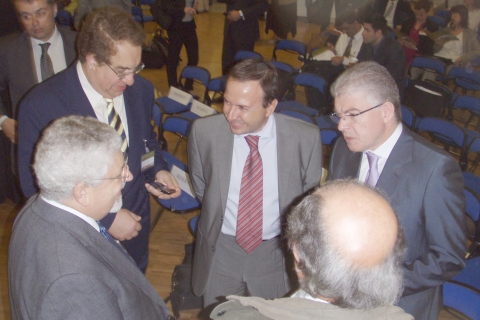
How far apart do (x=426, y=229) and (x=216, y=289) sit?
4.26 ft

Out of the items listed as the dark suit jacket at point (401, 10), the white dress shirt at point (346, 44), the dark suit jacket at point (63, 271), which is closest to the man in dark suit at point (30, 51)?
the dark suit jacket at point (63, 271)

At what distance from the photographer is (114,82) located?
2053 mm

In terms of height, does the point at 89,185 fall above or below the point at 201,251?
above

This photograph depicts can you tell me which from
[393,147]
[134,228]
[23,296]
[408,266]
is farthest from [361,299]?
[134,228]

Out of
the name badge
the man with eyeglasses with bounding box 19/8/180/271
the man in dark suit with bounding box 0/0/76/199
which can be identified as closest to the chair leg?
the man in dark suit with bounding box 0/0/76/199

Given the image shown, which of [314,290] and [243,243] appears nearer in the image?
[314,290]

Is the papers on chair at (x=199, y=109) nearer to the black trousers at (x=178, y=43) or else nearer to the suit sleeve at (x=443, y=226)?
the black trousers at (x=178, y=43)

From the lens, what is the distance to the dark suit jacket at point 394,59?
5.14 m

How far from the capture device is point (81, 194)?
1.44 metres

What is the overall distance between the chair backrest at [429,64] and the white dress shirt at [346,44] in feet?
4.51

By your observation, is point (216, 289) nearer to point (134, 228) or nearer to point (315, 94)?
point (134, 228)

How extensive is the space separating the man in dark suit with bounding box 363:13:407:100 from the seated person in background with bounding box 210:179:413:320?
4.40m

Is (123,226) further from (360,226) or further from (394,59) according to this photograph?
(394,59)

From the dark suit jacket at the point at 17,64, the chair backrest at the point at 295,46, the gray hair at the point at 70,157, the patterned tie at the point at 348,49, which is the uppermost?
the gray hair at the point at 70,157
